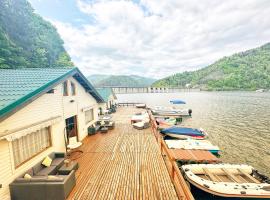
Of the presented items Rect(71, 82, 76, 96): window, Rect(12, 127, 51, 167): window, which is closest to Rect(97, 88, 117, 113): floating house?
Rect(71, 82, 76, 96): window

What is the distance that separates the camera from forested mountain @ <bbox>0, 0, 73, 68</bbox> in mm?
29431

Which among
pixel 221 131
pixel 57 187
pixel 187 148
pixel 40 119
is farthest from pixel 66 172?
pixel 221 131

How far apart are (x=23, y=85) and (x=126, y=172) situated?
615 centimetres

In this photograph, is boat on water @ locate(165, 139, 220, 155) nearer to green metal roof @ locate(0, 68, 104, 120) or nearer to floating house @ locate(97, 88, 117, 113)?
green metal roof @ locate(0, 68, 104, 120)

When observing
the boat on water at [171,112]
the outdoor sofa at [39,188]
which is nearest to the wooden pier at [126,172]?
the outdoor sofa at [39,188]

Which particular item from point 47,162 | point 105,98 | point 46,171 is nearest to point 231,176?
point 46,171

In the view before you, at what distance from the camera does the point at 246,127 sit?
27797mm

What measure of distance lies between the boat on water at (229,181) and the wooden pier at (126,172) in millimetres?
1966

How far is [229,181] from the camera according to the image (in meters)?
9.89

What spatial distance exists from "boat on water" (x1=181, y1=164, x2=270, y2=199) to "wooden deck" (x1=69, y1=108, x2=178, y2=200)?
7.38ft

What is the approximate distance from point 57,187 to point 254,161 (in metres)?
17.5

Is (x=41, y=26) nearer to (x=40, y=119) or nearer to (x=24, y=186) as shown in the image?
(x=40, y=119)

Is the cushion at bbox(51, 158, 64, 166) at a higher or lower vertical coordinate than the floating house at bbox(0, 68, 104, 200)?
lower

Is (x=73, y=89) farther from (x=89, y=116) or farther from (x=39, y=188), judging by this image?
(x=39, y=188)
